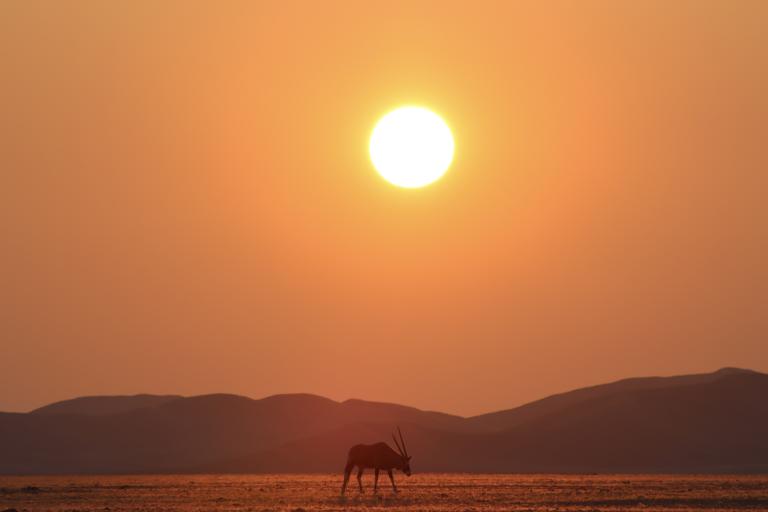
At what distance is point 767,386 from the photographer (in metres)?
186

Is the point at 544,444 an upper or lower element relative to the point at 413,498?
upper

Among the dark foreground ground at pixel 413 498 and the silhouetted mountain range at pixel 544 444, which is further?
the silhouetted mountain range at pixel 544 444

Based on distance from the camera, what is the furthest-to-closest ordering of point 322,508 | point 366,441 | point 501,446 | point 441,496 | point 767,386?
point 767,386 < point 501,446 < point 366,441 < point 441,496 < point 322,508

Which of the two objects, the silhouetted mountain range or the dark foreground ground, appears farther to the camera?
the silhouetted mountain range

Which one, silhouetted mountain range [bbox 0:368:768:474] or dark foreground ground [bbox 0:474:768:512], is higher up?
silhouetted mountain range [bbox 0:368:768:474]

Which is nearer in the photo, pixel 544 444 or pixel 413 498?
pixel 413 498

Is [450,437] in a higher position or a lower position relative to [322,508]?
higher

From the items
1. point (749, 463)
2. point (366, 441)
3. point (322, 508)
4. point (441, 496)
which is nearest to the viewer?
point (322, 508)

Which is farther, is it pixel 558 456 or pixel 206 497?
pixel 558 456

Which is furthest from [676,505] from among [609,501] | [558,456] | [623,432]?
[623,432]

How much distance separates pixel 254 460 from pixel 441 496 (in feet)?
324

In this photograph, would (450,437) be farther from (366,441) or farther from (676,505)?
(676,505)

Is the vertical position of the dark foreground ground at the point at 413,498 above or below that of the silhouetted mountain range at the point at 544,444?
below

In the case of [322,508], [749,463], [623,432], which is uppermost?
[623,432]
